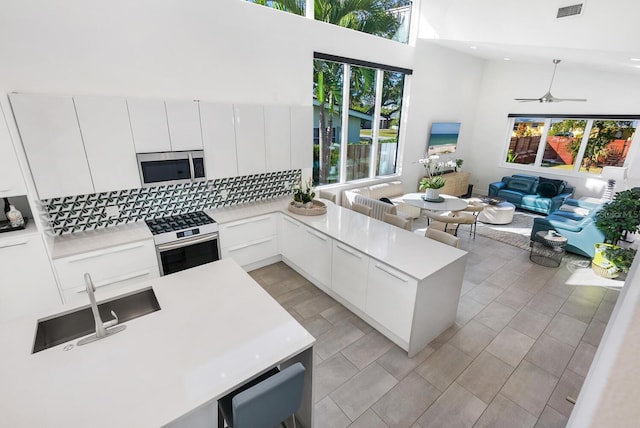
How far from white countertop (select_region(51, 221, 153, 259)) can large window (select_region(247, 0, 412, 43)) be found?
3.41 metres

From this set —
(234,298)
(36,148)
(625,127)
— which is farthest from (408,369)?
(625,127)

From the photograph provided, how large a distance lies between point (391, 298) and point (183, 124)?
9.51 ft

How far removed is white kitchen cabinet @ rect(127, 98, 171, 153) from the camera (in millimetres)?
3088

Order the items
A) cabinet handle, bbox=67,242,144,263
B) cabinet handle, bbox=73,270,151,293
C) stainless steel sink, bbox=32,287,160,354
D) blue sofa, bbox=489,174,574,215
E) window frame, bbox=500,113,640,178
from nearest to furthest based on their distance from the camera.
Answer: stainless steel sink, bbox=32,287,160,354
cabinet handle, bbox=67,242,144,263
cabinet handle, bbox=73,270,151,293
window frame, bbox=500,113,640,178
blue sofa, bbox=489,174,574,215

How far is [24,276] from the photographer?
2703 millimetres

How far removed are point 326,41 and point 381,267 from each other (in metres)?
3.76

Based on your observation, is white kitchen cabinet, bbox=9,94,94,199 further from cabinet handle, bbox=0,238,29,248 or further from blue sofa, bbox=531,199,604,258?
blue sofa, bbox=531,199,604,258

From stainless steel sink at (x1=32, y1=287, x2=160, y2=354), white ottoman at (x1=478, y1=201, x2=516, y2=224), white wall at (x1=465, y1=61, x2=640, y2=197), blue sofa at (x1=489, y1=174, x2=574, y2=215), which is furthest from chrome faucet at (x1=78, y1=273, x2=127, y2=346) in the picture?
white wall at (x1=465, y1=61, x2=640, y2=197)

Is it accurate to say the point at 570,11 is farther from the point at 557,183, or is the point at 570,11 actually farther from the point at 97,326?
the point at 97,326

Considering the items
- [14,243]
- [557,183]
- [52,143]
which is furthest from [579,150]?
[14,243]

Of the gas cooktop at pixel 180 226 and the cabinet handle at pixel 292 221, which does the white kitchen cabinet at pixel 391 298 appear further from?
the gas cooktop at pixel 180 226

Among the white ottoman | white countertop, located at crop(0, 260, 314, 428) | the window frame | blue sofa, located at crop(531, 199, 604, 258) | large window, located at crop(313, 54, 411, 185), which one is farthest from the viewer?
the window frame

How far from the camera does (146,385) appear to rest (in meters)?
1.50

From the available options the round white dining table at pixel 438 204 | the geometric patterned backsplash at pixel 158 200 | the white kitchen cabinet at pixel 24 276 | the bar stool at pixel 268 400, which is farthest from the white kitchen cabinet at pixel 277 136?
the bar stool at pixel 268 400
